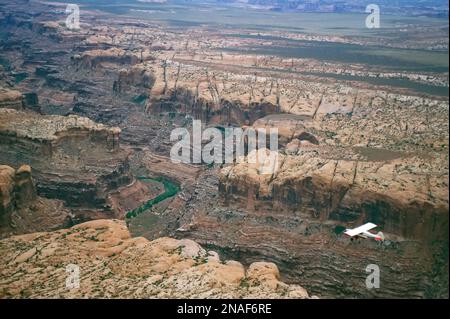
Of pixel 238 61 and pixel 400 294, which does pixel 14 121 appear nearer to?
pixel 400 294

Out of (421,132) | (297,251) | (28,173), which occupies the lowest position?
(297,251)

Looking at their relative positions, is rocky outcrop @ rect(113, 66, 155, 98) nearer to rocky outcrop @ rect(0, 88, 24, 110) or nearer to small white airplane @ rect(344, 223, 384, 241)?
rocky outcrop @ rect(0, 88, 24, 110)

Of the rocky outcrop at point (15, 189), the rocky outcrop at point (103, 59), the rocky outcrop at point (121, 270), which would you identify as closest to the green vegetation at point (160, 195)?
the rocky outcrop at point (15, 189)

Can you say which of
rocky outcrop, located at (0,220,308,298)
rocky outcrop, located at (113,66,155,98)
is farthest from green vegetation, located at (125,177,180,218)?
rocky outcrop, located at (113,66,155,98)

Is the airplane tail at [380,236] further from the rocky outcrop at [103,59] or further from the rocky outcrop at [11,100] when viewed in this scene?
the rocky outcrop at [103,59]

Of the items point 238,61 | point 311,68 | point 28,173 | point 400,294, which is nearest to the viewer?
point 400,294

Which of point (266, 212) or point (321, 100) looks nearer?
point (266, 212)

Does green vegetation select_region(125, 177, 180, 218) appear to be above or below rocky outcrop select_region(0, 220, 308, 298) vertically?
below
